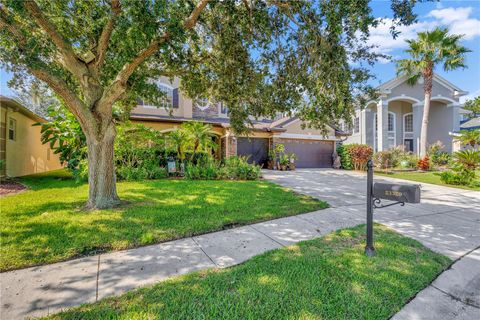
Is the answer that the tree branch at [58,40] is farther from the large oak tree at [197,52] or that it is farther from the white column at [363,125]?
the white column at [363,125]

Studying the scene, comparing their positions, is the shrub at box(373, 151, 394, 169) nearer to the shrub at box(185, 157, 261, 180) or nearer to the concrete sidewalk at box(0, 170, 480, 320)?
the shrub at box(185, 157, 261, 180)

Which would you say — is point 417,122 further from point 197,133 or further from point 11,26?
point 11,26

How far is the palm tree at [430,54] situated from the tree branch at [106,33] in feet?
71.7

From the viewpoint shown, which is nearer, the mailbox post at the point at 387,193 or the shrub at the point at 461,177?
the mailbox post at the point at 387,193

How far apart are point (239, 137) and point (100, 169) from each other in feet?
31.6

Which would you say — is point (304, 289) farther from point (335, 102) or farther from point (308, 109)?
point (308, 109)

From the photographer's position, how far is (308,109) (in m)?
6.75

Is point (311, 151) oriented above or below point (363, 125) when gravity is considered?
below

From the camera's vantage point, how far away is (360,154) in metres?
15.8

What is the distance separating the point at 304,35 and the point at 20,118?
14.6 m

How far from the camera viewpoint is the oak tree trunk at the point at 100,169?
541 centimetres

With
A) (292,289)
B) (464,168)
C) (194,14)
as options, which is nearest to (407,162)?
(464,168)

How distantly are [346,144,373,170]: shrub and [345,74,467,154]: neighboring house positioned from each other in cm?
557

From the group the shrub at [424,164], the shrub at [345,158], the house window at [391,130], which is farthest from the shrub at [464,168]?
the house window at [391,130]
